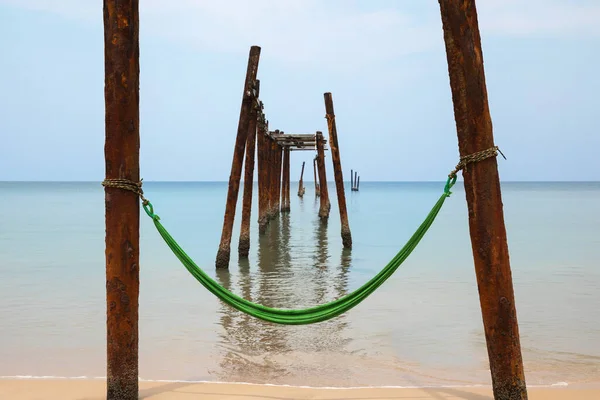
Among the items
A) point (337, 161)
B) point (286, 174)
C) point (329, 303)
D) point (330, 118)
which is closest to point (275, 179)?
point (286, 174)

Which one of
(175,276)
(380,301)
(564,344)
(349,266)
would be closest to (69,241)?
(175,276)

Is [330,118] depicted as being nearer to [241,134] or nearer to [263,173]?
[263,173]

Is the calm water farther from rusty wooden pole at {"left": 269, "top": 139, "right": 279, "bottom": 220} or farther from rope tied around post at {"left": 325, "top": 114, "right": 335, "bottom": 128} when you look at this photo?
rusty wooden pole at {"left": 269, "top": 139, "right": 279, "bottom": 220}

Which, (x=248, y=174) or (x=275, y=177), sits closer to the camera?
(x=248, y=174)

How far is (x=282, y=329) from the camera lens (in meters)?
6.45

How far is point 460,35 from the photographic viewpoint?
3086mm

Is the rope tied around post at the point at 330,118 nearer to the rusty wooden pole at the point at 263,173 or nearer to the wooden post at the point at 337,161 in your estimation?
the wooden post at the point at 337,161

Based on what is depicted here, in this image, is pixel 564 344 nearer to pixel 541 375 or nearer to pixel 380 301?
pixel 541 375

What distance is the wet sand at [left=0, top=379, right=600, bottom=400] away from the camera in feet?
12.1

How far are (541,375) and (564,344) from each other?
1327 mm

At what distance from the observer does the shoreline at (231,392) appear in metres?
3.69

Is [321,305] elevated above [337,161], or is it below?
below

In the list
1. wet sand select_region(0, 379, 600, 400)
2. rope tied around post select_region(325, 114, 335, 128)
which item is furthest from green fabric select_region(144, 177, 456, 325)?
rope tied around post select_region(325, 114, 335, 128)

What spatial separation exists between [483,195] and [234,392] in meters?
2.01
